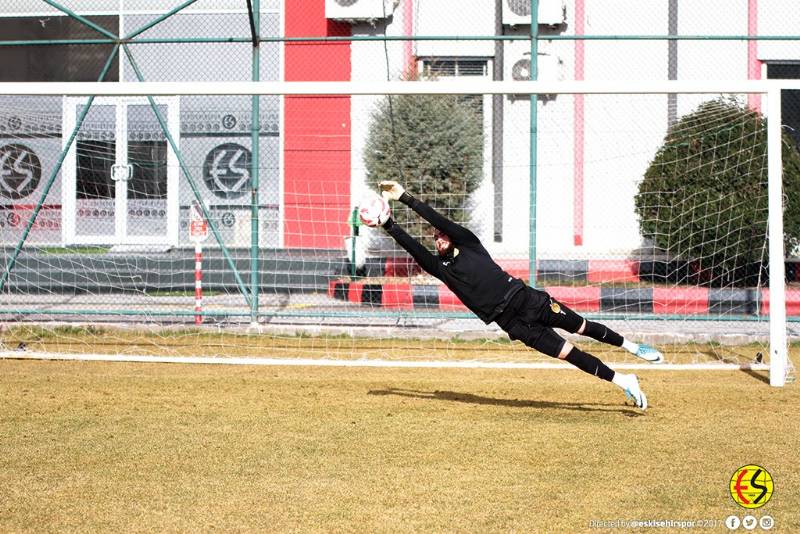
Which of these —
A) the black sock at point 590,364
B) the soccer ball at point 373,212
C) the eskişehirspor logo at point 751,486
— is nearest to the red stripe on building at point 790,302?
the black sock at point 590,364

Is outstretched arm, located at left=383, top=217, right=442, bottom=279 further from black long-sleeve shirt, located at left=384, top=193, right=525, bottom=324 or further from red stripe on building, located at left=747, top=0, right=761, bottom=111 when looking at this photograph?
red stripe on building, located at left=747, top=0, right=761, bottom=111

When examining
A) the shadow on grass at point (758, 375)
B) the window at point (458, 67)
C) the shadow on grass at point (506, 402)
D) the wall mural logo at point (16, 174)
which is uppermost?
the window at point (458, 67)

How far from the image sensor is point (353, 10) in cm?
1766

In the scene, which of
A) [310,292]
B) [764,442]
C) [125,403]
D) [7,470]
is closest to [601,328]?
[764,442]

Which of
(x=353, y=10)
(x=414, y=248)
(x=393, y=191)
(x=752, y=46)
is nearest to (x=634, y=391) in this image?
(x=414, y=248)

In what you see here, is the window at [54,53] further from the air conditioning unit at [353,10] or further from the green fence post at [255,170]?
the green fence post at [255,170]

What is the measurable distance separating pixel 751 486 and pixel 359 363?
5.13 meters

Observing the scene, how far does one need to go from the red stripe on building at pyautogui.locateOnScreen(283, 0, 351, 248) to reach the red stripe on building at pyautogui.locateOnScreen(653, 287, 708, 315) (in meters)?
4.19

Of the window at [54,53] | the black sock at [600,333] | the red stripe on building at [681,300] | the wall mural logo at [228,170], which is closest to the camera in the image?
the black sock at [600,333]

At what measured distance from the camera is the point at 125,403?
864 cm

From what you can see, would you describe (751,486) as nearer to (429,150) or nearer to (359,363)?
(359,363)

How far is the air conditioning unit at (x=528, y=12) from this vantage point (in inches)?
683

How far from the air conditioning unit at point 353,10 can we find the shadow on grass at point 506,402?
9711 mm

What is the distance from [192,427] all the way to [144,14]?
12234 millimetres
